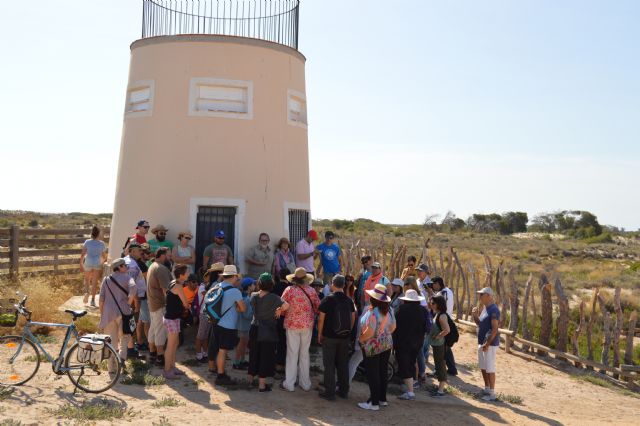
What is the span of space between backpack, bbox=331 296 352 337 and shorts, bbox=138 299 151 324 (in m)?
3.22

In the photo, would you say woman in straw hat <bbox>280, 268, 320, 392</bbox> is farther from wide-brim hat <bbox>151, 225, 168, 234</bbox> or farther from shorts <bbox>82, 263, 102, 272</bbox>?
shorts <bbox>82, 263, 102, 272</bbox>

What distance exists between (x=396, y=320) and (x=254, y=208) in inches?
177

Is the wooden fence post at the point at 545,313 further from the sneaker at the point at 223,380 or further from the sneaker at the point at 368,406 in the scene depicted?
the sneaker at the point at 223,380

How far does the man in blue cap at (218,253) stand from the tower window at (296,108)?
10.9ft

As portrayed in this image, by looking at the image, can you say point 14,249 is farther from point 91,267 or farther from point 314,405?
point 314,405

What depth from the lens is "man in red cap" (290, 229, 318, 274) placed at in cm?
A: 1285

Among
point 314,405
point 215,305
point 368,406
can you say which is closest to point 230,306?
point 215,305

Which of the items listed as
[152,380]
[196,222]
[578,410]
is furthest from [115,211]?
[578,410]

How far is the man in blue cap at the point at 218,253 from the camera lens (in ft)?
38.0

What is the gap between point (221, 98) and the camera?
1302cm

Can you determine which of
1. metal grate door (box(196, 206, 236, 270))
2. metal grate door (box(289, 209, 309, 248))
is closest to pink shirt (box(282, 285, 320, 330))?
metal grate door (box(196, 206, 236, 270))

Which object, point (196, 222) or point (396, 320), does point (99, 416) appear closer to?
point (396, 320)

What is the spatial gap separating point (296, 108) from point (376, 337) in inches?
264

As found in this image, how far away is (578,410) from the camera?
10.3 metres
